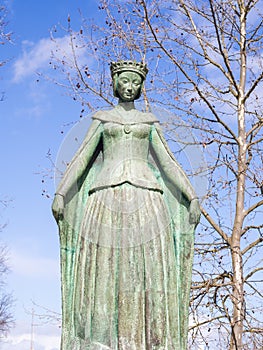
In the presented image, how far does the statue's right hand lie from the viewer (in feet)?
18.2

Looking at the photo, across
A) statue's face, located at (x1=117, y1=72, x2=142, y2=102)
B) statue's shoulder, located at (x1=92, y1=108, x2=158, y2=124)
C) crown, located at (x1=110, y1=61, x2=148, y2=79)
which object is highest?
crown, located at (x1=110, y1=61, x2=148, y2=79)

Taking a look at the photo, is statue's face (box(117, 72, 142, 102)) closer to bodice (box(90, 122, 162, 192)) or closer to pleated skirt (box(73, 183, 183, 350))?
bodice (box(90, 122, 162, 192))

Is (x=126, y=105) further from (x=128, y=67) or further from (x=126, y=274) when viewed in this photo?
(x=126, y=274)

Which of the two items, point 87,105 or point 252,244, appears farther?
point 87,105

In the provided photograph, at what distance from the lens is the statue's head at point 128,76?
5.89 metres

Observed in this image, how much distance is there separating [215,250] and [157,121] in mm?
8970

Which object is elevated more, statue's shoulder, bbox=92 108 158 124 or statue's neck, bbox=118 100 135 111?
statue's neck, bbox=118 100 135 111

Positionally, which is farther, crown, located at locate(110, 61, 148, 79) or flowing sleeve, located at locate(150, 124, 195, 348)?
crown, located at locate(110, 61, 148, 79)

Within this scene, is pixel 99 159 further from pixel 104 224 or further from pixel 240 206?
pixel 240 206

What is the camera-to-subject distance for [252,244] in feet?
47.0

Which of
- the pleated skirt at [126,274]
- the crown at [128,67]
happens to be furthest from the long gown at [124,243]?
the crown at [128,67]

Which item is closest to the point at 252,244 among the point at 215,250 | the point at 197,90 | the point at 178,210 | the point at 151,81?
the point at 215,250

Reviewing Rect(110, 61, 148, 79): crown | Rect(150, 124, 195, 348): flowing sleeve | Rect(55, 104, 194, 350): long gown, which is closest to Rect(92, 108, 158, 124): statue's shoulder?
Rect(55, 104, 194, 350): long gown

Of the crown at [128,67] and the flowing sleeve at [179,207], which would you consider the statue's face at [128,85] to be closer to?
the crown at [128,67]
